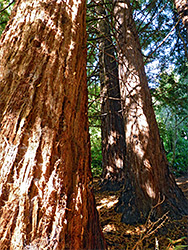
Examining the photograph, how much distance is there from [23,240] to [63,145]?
1.67ft

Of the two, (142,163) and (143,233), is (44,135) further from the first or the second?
(142,163)

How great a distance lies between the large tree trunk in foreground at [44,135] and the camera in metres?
0.87

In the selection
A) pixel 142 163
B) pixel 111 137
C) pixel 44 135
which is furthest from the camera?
pixel 111 137

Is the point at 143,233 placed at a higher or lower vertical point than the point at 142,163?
lower

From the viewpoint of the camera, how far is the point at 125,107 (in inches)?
126

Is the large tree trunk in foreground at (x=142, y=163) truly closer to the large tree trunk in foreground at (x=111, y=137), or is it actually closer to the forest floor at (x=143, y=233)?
the forest floor at (x=143, y=233)

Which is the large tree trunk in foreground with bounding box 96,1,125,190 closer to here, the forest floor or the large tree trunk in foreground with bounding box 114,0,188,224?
the large tree trunk in foreground with bounding box 114,0,188,224

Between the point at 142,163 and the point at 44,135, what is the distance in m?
2.06

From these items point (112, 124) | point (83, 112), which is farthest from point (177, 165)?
point (83, 112)

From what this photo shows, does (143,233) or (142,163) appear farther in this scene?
(142,163)

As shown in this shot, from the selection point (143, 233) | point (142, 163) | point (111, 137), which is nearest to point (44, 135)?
point (143, 233)

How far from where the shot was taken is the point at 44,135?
1.03 meters

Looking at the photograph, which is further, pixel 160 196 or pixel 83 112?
pixel 160 196

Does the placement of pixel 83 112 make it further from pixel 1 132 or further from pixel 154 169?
pixel 154 169
